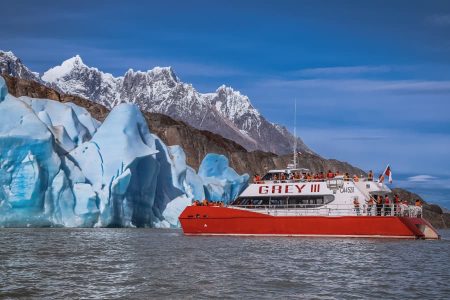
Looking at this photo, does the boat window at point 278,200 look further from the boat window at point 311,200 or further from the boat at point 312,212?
the boat window at point 311,200

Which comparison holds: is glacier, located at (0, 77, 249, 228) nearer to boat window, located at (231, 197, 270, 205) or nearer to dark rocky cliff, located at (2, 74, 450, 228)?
boat window, located at (231, 197, 270, 205)

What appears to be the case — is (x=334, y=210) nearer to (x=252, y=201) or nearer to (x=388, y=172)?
(x=388, y=172)

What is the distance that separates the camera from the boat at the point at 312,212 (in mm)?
37312

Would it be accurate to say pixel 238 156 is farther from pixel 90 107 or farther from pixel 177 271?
pixel 177 271

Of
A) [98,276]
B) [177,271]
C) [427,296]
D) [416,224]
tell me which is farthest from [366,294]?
[416,224]

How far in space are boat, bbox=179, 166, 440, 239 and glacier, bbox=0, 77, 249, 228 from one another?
38.9ft

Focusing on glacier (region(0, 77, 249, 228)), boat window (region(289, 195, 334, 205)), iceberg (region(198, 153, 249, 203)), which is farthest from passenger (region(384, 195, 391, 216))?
iceberg (region(198, 153, 249, 203))

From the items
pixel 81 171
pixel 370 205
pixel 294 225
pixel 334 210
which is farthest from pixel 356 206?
pixel 81 171

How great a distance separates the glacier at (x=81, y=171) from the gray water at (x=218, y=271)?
15.6 meters

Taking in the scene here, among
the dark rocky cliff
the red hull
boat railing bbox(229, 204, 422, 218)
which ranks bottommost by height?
the red hull

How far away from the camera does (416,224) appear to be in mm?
38875

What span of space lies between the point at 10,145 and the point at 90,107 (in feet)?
262

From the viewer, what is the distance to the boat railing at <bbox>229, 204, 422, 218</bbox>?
37469 millimetres

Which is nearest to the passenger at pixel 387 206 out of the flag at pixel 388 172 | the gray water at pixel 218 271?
Answer: the flag at pixel 388 172
